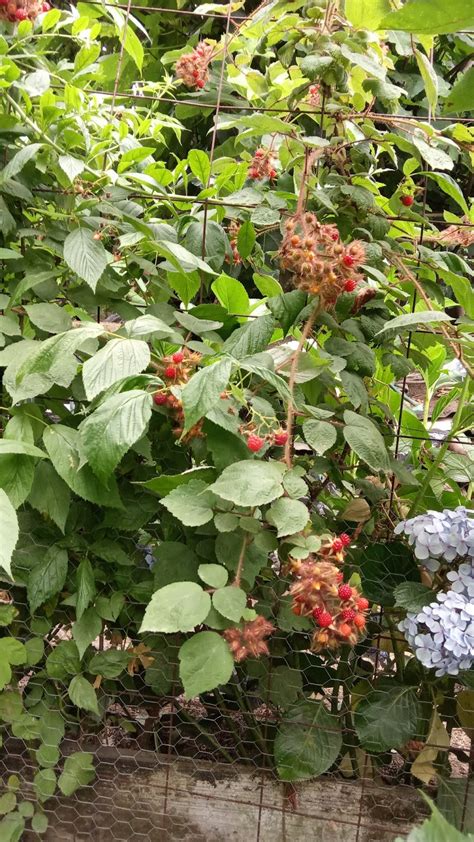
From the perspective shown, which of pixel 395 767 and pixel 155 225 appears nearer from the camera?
pixel 155 225

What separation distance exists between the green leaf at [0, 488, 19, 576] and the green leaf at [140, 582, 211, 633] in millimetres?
158

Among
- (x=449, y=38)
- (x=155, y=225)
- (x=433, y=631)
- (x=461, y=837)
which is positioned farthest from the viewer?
(x=449, y=38)

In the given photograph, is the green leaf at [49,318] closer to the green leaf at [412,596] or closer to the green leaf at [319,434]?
the green leaf at [319,434]

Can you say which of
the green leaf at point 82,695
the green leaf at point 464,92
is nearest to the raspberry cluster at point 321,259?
the green leaf at point 464,92

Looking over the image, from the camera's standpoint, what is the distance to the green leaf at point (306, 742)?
1160mm

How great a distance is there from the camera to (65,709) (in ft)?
4.28

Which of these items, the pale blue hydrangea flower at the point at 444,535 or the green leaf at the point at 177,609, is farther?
the pale blue hydrangea flower at the point at 444,535

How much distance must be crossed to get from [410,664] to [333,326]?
55cm

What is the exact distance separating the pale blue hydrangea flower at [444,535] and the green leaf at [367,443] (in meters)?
0.12

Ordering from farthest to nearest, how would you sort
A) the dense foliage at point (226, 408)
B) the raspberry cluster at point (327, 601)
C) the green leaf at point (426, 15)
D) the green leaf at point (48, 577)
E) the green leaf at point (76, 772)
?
the green leaf at point (76, 772) < the green leaf at point (48, 577) < the dense foliage at point (226, 408) < the raspberry cluster at point (327, 601) < the green leaf at point (426, 15)

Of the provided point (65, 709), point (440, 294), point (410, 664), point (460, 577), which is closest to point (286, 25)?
point (440, 294)

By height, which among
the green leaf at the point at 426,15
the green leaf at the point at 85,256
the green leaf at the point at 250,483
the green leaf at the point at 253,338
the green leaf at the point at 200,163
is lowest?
the green leaf at the point at 250,483

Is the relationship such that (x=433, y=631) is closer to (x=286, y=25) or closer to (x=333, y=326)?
(x=333, y=326)

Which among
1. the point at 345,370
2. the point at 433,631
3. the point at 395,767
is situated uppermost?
the point at 345,370
